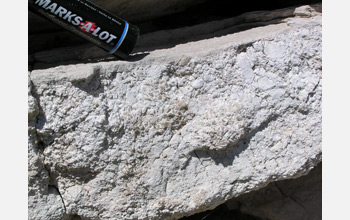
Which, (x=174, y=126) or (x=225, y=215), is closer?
(x=174, y=126)

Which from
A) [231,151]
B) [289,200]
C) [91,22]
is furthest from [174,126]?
[289,200]

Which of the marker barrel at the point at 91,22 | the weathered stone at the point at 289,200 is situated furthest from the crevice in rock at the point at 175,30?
the weathered stone at the point at 289,200

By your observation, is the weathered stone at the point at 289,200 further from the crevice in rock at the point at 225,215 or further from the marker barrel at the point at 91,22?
the marker barrel at the point at 91,22

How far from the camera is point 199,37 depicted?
49.2 inches

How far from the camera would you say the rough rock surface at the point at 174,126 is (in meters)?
0.96

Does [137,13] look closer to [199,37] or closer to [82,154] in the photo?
[199,37]

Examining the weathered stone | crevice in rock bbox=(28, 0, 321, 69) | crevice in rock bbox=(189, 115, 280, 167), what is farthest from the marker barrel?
the weathered stone

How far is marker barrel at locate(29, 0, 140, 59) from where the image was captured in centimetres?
96

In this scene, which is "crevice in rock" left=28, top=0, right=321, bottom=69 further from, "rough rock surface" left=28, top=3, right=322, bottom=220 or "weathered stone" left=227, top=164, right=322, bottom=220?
"weathered stone" left=227, top=164, right=322, bottom=220

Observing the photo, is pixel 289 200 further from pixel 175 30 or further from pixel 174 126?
pixel 175 30

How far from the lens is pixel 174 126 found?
1.02 m

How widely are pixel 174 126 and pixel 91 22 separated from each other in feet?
1.13

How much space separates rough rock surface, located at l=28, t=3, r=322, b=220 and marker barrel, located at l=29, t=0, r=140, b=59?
6 centimetres

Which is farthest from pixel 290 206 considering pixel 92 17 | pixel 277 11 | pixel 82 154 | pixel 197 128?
pixel 92 17
